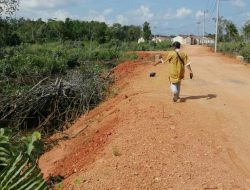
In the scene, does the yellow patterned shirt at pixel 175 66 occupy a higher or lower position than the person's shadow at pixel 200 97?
higher

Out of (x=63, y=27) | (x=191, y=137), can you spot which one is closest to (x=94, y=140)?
(x=191, y=137)

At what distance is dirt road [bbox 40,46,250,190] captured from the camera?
6281 mm

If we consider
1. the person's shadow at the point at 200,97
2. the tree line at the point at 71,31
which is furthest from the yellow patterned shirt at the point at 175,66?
the tree line at the point at 71,31

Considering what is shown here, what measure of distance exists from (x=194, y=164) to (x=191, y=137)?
1432 mm

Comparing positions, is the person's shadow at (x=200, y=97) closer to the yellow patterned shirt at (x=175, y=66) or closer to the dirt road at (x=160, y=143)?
the dirt road at (x=160, y=143)

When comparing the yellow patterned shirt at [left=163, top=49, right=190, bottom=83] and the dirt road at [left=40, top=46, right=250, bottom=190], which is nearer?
the dirt road at [left=40, top=46, right=250, bottom=190]

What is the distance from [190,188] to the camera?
233 inches

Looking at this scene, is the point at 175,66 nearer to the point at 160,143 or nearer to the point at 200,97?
the point at 200,97

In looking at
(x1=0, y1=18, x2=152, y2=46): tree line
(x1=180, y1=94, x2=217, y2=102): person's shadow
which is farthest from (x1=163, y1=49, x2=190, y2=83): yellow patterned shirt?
(x1=0, y1=18, x2=152, y2=46): tree line

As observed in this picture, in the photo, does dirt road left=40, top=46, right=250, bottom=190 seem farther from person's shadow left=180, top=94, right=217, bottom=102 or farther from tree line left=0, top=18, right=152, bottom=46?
tree line left=0, top=18, right=152, bottom=46

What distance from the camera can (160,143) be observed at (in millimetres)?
7656

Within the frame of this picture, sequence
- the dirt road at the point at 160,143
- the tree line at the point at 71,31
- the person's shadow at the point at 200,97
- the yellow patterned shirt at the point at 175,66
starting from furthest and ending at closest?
the tree line at the point at 71,31 → the person's shadow at the point at 200,97 → the yellow patterned shirt at the point at 175,66 → the dirt road at the point at 160,143

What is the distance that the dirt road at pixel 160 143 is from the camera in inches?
247

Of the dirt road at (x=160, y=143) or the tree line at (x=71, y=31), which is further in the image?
the tree line at (x=71, y=31)
